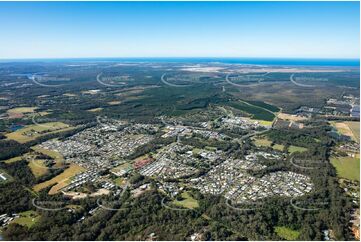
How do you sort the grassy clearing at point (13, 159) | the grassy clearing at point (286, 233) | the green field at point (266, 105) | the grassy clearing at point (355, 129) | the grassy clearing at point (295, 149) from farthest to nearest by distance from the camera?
1. the green field at point (266, 105)
2. the grassy clearing at point (355, 129)
3. the grassy clearing at point (295, 149)
4. the grassy clearing at point (13, 159)
5. the grassy clearing at point (286, 233)

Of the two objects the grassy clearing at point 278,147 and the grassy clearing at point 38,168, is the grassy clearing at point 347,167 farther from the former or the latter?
the grassy clearing at point 38,168

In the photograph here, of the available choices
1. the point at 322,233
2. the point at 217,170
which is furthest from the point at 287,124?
the point at 322,233

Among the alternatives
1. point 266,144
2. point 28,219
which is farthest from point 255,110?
point 28,219

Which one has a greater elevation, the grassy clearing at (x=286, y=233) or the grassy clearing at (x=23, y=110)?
the grassy clearing at (x=286, y=233)

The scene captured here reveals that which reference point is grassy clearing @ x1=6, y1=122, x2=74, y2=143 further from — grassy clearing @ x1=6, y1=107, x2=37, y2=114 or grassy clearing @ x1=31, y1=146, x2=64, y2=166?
grassy clearing @ x1=6, y1=107, x2=37, y2=114

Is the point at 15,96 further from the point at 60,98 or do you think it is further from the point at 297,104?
the point at 297,104

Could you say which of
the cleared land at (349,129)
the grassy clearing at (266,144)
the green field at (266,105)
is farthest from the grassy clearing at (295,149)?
the green field at (266,105)
